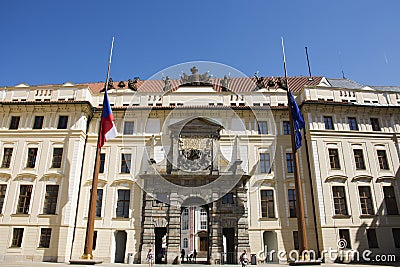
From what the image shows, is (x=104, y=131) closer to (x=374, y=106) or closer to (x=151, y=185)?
(x=151, y=185)

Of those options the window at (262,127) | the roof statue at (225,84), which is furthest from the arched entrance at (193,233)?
the window at (262,127)

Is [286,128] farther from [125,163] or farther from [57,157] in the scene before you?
[57,157]

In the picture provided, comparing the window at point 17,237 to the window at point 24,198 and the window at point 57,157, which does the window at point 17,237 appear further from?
the window at point 57,157

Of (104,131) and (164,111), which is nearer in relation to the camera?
(104,131)

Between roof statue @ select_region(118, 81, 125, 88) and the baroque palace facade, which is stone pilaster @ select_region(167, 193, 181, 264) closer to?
the baroque palace facade

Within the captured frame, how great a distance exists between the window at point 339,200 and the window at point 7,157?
28.7 metres

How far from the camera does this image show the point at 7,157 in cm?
2795

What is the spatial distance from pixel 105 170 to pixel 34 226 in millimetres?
7134

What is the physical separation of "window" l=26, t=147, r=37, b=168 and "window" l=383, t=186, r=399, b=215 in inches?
1223

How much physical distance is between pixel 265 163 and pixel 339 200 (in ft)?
22.5

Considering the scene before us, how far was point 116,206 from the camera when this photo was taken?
27.2 metres

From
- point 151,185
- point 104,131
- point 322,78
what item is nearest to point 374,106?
point 322,78

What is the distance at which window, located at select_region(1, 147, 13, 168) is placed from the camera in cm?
2769

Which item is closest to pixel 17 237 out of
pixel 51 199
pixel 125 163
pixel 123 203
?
pixel 51 199
